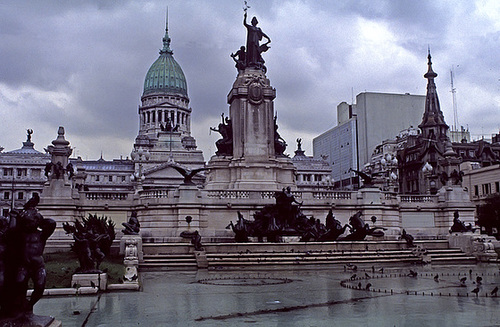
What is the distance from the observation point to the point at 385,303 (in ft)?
48.7

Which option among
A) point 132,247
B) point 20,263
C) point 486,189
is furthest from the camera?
point 486,189

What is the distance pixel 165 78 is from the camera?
178250 mm

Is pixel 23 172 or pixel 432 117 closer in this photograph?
pixel 432 117

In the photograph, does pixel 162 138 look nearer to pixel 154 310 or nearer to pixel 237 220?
pixel 237 220

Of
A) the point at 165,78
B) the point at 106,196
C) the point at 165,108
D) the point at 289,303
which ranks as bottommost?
the point at 289,303

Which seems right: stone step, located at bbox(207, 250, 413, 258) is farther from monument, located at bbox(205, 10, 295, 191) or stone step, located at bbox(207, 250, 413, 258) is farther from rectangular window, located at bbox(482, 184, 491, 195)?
rectangular window, located at bbox(482, 184, 491, 195)

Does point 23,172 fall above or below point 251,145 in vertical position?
above

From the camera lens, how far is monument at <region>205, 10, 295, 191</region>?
137ft

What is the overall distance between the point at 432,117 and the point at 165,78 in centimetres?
9207

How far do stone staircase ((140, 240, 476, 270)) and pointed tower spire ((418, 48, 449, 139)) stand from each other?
86.2 m

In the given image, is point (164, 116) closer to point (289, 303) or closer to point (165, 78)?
point (165, 78)

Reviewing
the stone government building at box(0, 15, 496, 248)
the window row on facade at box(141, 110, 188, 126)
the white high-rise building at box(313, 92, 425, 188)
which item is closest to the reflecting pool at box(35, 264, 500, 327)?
the stone government building at box(0, 15, 496, 248)

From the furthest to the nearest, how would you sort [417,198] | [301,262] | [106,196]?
[417,198] < [106,196] < [301,262]

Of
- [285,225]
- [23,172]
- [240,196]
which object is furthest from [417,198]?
[23,172]
